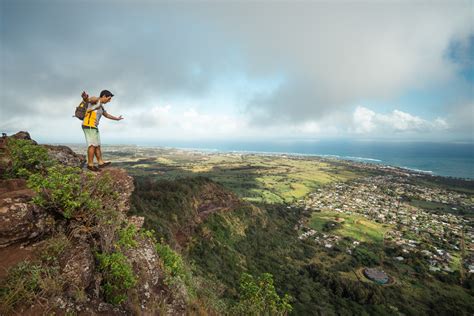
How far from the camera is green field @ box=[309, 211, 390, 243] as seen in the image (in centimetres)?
5794

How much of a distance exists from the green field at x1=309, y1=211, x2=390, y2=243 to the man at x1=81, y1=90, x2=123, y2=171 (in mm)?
60592

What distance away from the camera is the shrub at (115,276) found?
242 inches

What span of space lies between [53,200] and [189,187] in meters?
33.6

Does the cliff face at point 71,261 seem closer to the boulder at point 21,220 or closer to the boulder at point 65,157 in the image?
the boulder at point 21,220

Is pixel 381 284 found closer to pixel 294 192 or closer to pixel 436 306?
pixel 436 306

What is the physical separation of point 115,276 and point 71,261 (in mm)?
1216

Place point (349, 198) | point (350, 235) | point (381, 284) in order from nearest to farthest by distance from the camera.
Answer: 1. point (381, 284)
2. point (350, 235)
3. point (349, 198)

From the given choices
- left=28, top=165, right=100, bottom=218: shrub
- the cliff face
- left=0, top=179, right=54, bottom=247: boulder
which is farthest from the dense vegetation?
left=0, top=179, right=54, bottom=247: boulder

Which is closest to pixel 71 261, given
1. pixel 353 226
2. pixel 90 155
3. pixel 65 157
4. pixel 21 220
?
pixel 21 220

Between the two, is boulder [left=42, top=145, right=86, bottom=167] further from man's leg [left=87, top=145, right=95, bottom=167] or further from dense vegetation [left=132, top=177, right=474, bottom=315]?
dense vegetation [left=132, top=177, right=474, bottom=315]

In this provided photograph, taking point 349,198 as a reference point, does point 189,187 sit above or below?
above

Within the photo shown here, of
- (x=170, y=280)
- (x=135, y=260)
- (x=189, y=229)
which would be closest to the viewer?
(x=135, y=260)

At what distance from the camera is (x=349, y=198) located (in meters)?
96.4

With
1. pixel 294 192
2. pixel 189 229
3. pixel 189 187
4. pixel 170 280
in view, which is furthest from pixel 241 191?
pixel 170 280
